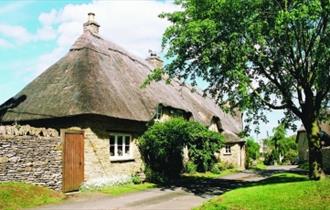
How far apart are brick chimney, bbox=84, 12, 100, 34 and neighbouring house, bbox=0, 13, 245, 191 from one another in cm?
7

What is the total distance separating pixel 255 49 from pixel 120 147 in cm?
963

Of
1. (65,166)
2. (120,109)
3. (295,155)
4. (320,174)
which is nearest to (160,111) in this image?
(120,109)

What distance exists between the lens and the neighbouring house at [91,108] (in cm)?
1964

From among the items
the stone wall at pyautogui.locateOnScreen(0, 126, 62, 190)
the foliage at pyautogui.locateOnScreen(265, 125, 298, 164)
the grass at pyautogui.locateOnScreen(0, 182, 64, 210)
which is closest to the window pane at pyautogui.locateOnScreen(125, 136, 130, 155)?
the stone wall at pyautogui.locateOnScreen(0, 126, 62, 190)

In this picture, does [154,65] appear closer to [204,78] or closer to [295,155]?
[204,78]

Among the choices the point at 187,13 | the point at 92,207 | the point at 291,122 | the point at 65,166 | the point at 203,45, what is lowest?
the point at 92,207

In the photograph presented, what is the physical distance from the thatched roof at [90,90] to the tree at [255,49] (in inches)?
138

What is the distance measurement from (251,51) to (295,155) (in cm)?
4874

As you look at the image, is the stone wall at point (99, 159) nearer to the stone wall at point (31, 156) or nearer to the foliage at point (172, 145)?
the stone wall at point (31, 156)

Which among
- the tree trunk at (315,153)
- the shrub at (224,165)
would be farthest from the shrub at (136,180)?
the shrub at (224,165)

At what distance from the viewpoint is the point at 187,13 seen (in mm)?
19453

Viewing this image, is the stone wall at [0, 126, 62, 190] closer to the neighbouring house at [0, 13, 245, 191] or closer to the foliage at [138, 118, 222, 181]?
the neighbouring house at [0, 13, 245, 191]

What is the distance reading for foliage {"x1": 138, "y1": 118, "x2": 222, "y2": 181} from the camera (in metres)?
23.8

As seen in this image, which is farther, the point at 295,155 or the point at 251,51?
the point at 295,155
